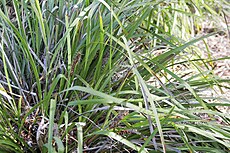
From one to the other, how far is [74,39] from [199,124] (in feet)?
1.45

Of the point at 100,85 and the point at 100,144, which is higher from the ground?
the point at 100,85

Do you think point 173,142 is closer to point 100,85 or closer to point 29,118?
point 100,85

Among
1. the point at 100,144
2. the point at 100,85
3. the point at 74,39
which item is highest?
the point at 74,39

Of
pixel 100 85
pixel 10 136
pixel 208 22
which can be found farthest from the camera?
pixel 208 22

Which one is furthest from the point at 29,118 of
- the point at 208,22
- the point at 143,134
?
the point at 208,22

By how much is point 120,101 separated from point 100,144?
21 cm

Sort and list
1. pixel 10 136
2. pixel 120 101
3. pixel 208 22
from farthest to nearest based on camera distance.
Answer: pixel 208 22, pixel 10 136, pixel 120 101

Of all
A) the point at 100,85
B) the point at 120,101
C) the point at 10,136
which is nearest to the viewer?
the point at 120,101

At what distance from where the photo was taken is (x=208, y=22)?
261cm

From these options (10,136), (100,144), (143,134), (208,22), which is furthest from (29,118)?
(208,22)

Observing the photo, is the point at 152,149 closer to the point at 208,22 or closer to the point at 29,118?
the point at 29,118

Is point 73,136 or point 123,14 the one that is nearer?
point 73,136

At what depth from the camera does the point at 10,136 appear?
987mm

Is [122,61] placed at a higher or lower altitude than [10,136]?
higher
